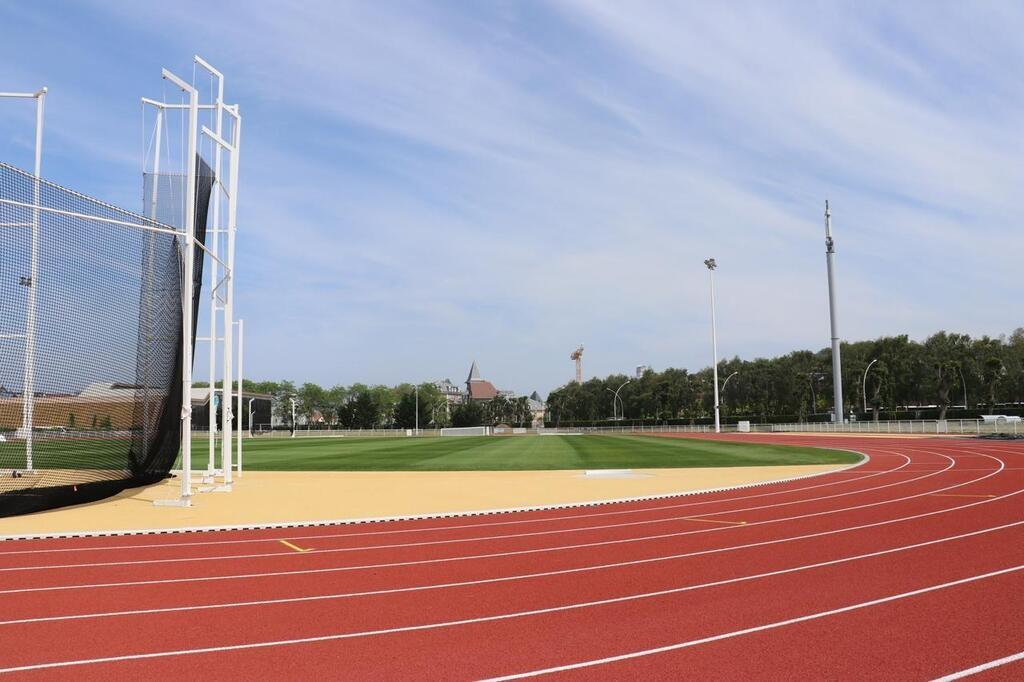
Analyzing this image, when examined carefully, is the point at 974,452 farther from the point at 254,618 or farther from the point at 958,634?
the point at 254,618

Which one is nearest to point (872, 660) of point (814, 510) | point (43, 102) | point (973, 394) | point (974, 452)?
point (814, 510)

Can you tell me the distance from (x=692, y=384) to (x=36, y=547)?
129 metres

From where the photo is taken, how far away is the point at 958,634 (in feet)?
19.7

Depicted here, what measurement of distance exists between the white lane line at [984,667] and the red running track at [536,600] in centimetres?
2

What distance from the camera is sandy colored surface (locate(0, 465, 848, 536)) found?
13.8m

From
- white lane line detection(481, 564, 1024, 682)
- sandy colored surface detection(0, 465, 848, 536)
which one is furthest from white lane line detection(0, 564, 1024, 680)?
sandy colored surface detection(0, 465, 848, 536)

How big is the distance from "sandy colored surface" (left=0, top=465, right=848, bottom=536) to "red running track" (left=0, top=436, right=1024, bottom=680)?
1.92m

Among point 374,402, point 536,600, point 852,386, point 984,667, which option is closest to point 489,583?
point 536,600

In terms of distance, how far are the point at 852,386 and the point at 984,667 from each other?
115670mm

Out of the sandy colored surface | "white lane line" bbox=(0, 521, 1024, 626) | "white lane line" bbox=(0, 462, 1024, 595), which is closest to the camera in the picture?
"white lane line" bbox=(0, 521, 1024, 626)

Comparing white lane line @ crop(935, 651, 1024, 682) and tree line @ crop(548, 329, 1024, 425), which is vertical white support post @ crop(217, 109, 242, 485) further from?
tree line @ crop(548, 329, 1024, 425)

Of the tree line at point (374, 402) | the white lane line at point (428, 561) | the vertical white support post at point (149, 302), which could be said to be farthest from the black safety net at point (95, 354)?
the tree line at point (374, 402)

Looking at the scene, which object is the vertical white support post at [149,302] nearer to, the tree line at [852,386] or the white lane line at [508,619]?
the white lane line at [508,619]

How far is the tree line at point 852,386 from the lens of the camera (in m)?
100
